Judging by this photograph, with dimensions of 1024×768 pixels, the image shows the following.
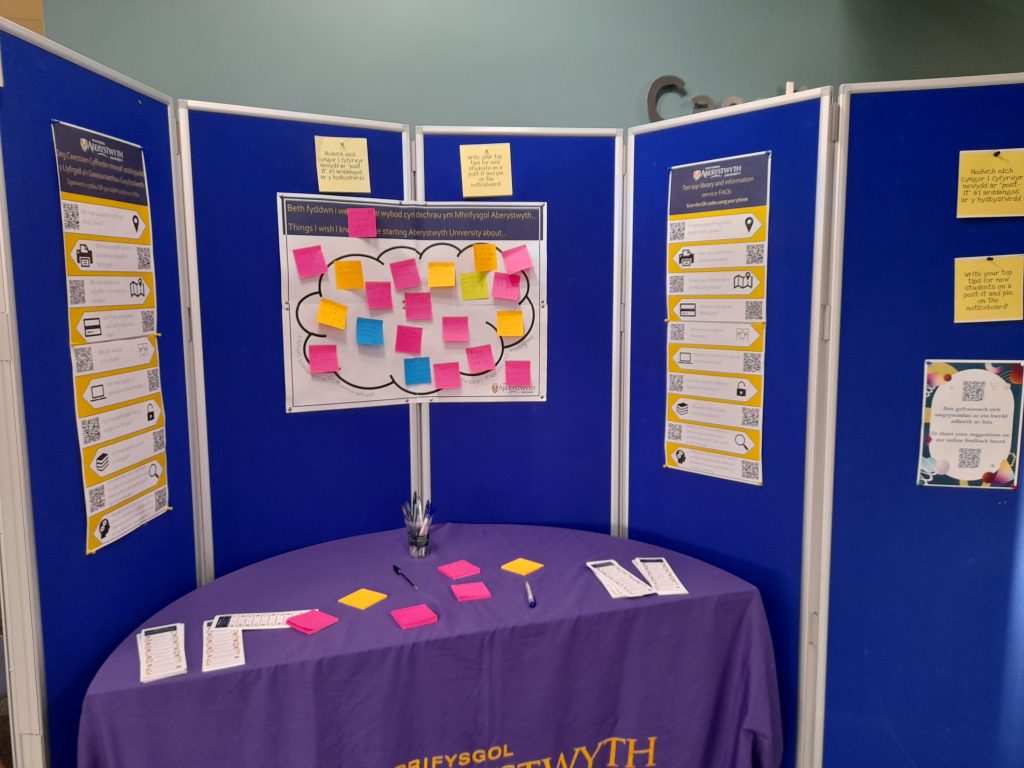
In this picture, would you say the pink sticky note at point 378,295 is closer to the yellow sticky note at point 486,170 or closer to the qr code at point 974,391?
the yellow sticky note at point 486,170

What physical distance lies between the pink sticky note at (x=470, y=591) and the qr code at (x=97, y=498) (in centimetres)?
80

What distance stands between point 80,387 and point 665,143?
1.57 metres

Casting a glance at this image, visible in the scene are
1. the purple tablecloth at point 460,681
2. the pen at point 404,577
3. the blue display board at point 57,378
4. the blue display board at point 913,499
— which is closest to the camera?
the blue display board at point 57,378

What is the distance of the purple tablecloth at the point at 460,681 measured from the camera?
4.65 feet

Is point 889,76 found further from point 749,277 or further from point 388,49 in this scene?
point 388,49

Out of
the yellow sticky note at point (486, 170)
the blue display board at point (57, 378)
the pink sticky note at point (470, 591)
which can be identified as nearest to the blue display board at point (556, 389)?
the yellow sticky note at point (486, 170)

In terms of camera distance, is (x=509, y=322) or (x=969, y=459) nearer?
(x=969, y=459)

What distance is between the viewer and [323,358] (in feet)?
6.66

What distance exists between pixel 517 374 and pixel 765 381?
72 centimetres

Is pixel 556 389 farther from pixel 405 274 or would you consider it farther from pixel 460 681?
pixel 460 681

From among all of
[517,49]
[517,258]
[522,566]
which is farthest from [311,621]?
[517,49]

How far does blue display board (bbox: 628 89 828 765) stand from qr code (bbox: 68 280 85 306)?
141cm

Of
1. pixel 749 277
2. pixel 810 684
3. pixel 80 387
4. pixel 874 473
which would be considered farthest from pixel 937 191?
pixel 80 387

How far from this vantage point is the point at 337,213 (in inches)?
78.8
